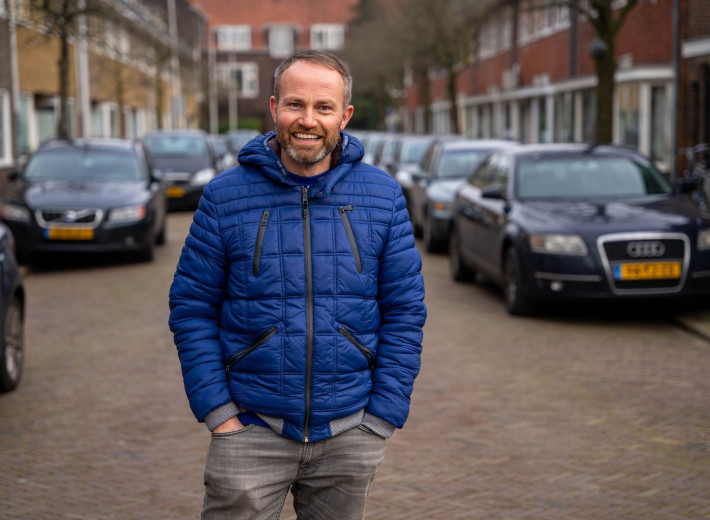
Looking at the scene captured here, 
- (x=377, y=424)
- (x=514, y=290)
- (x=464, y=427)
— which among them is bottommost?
(x=464, y=427)

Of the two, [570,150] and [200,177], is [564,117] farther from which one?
[570,150]

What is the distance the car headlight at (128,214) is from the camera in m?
13.1

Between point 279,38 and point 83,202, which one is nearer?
point 83,202

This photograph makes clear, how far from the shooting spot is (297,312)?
2.63 m

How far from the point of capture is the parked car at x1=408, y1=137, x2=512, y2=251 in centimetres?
1425

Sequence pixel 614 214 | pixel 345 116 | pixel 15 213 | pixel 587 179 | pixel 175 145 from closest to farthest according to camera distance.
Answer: pixel 345 116
pixel 614 214
pixel 587 179
pixel 15 213
pixel 175 145

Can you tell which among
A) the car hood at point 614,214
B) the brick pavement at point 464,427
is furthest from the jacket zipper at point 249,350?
the car hood at point 614,214

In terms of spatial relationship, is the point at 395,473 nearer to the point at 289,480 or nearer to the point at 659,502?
the point at 659,502

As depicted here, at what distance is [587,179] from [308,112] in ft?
25.3

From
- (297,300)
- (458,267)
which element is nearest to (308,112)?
(297,300)

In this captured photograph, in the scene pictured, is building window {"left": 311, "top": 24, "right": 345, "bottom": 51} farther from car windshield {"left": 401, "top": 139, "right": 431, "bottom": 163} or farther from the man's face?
the man's face

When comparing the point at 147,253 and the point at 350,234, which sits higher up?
the point at 350,234

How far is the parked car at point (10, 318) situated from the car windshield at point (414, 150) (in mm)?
13603

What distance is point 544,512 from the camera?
4328 millimetres
